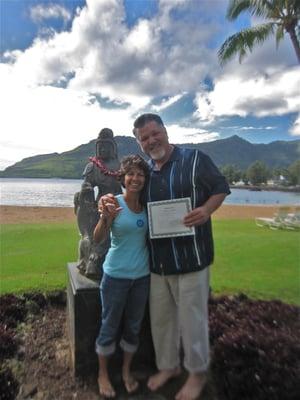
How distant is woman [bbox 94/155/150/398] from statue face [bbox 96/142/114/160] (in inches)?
32.5


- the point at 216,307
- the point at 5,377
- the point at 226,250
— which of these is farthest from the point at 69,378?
the point at 226,250

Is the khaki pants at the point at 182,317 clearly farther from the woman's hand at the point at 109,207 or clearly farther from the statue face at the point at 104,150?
the statue face at the point at 104,150

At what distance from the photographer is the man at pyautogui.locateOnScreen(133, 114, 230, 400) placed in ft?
9.01

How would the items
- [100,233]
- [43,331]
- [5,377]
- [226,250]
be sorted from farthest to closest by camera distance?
[226,250]
[43,331]
[5,377]
[100,233]

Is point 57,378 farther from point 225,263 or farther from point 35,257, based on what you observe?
point 225,263

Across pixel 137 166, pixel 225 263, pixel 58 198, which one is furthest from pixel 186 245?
pixel 58 198

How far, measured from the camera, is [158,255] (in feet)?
9.32

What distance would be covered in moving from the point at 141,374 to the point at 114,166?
Answer: 2.08m

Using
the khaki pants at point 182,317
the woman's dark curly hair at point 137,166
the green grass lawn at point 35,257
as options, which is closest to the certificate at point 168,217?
the woman's dark curly hair at point 137,166

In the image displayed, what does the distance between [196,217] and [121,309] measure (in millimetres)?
1027

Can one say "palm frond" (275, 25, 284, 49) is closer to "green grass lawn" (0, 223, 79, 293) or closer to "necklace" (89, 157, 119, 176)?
"green grass lawn" (0, 223, 79, 293)

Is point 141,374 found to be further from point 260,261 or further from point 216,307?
point 260,261

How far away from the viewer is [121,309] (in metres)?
2.93

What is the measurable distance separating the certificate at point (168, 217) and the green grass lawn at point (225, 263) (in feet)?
10.8
